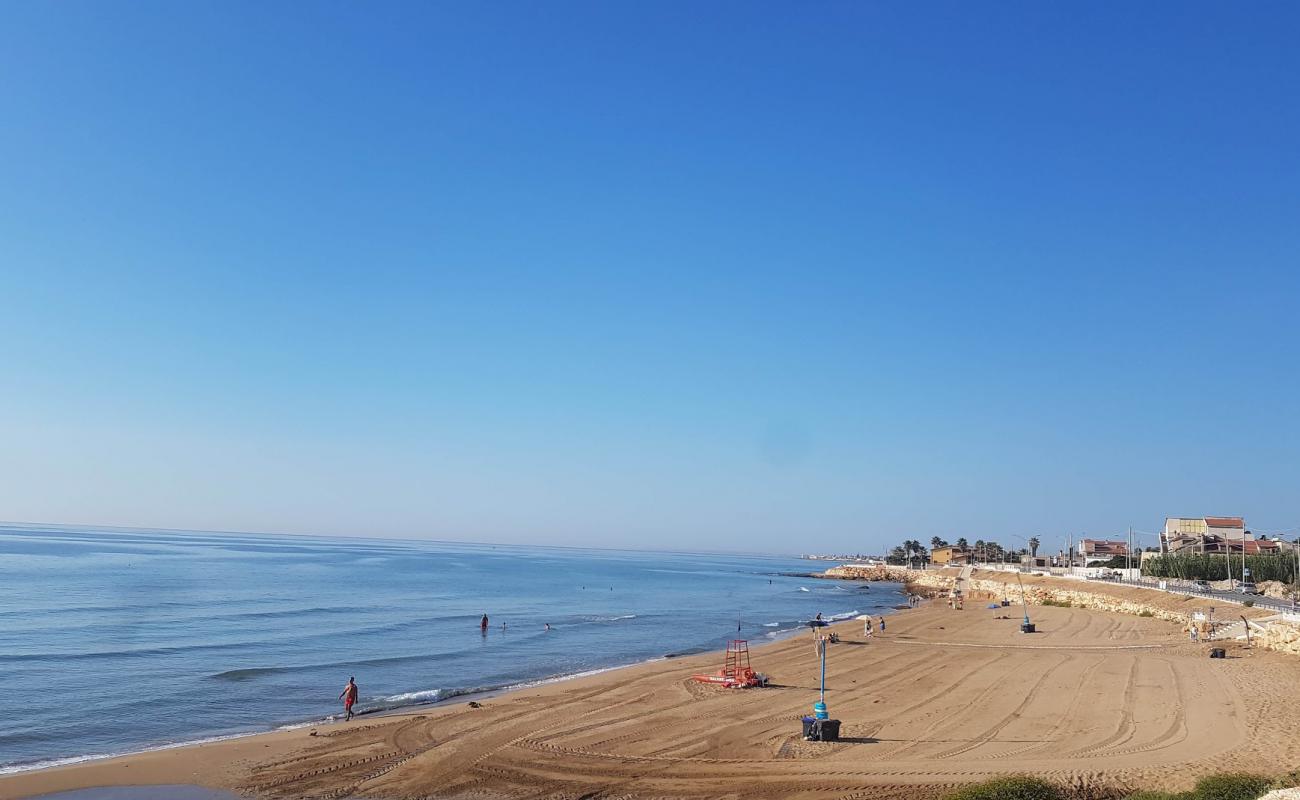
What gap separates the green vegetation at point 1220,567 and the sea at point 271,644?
29534mm

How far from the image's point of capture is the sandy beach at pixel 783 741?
58.2ft

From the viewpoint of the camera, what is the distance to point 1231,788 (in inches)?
495

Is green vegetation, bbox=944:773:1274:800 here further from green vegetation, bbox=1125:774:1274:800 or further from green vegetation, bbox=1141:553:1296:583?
green vegetation, bbox=1141:553:1296:583

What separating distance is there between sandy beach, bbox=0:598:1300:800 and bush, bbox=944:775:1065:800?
9.28 ft

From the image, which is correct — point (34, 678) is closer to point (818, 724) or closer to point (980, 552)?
point (818, 724)

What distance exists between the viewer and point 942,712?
2448 cm

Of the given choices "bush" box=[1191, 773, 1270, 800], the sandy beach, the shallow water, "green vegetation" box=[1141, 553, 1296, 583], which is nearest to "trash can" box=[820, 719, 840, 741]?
the sandy beach

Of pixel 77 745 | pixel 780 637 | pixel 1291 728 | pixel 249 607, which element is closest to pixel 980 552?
pixel 780 637

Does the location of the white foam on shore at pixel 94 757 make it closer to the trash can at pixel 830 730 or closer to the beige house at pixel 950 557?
the trash can at pixel 830 730

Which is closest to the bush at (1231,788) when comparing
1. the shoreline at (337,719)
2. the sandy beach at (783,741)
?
the sandy beach at (783,741)

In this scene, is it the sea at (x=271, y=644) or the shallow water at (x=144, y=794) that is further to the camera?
the sea at (x=271, y=644)

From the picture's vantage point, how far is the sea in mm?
25609

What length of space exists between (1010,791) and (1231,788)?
3.23m

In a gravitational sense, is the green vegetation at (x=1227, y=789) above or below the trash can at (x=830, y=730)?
above
